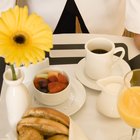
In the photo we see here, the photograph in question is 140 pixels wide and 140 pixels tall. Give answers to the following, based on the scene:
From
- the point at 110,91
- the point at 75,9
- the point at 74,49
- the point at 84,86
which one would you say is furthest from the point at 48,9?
the point at 110,91

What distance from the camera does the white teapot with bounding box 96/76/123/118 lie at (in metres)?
0.74

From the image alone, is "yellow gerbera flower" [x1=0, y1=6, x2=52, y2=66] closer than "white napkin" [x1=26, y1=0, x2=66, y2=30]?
Yes

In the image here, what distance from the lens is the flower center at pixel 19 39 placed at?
59 centimetres

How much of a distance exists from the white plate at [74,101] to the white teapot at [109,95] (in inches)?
2.3

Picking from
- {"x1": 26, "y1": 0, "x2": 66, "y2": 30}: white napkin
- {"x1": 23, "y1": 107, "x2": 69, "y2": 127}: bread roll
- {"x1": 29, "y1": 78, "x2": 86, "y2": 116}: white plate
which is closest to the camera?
{"x1": 23, "y1": 107, "x2": 69, "y2": 127}: bread roll

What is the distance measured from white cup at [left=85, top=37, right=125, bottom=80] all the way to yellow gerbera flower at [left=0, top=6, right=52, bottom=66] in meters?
0.24

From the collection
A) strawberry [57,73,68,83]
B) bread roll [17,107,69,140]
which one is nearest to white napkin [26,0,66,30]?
strawberry [57,73,68,83]

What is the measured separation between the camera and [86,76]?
88 centimetres

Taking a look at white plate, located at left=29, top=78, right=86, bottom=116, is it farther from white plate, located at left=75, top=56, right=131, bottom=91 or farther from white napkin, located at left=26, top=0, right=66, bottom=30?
white napkin, located at left=26, top=0, right=66, bottom=30

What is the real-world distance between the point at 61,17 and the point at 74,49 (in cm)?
31

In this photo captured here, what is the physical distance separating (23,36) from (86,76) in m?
0.31

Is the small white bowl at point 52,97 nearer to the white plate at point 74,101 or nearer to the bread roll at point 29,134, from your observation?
the white plate at point 74,101

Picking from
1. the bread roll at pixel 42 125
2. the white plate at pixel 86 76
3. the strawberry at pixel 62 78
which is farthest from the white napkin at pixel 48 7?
the bread roll at pixel 42 125

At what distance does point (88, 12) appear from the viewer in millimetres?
1169
